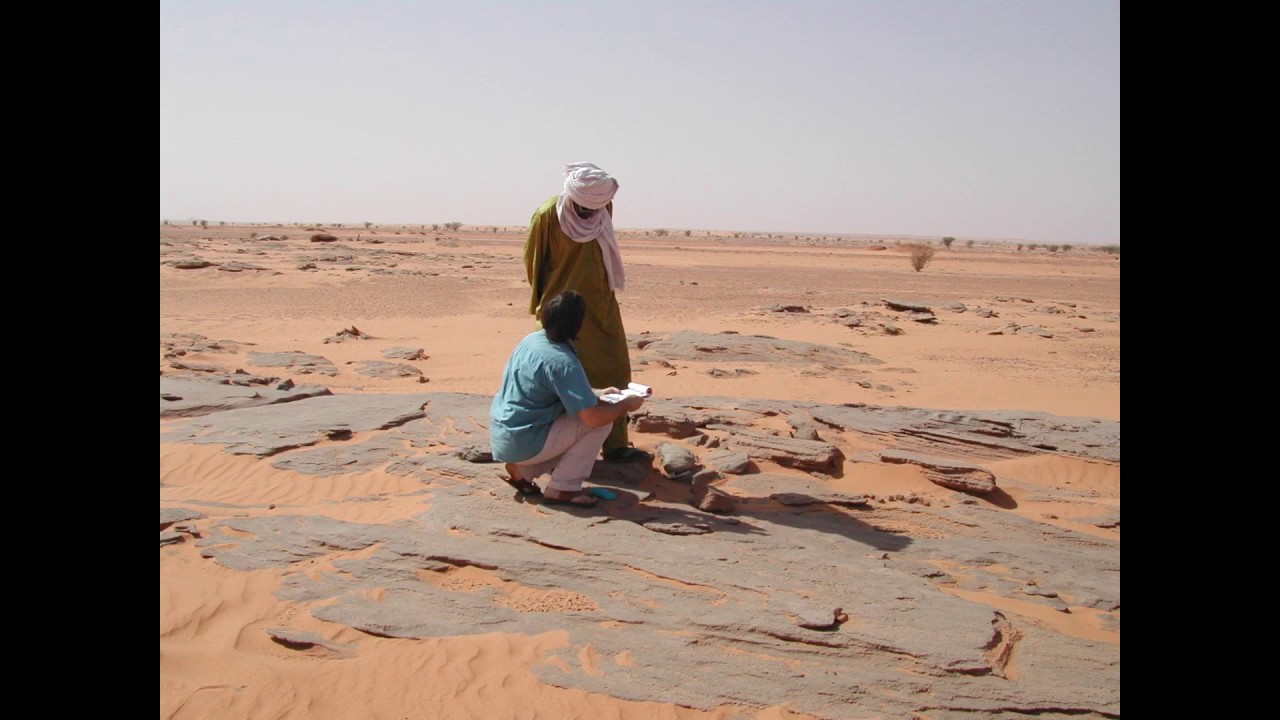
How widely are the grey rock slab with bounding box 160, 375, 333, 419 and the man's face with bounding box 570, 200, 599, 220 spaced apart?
12.3 ft

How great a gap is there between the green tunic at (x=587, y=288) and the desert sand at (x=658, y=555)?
2.08 feet

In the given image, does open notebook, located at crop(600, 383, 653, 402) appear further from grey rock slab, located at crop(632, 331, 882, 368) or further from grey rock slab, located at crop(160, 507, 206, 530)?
grey rock slab, located at crop(632, 331, 882, 368)

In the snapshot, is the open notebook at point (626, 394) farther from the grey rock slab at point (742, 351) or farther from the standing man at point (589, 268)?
the grey rock slab at point (742, 351)

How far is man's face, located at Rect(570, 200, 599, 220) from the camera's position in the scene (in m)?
5.18

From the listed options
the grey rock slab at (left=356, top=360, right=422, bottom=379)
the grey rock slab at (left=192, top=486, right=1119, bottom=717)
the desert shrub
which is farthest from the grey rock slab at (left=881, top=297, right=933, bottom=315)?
the desert shrub

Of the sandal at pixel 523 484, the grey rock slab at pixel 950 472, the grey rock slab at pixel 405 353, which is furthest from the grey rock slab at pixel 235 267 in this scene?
the grey rock slab at pixel 950 472

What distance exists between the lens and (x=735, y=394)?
9.09 m

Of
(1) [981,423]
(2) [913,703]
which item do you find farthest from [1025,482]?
(2) [913,703]

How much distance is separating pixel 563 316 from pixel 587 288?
727 mm

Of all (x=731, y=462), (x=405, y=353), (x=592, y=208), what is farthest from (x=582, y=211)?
(x=405, y=353)

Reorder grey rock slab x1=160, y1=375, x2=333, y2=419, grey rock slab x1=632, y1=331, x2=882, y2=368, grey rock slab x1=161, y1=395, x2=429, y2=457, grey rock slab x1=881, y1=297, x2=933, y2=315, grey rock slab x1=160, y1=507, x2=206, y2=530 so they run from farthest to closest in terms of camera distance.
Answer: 1. grey rock slab x1=881, y1=297, x2=933, y2=315
2. grey rock slab x1=632, y1=331, x2=882, y2=368
3. grey rock slab x1=160, y1=375, x2=333, y2=419
4. grey rock slab x1=161, y1=395, x2=429, y2=457
5. grey rock slab x1=160, y1=507, x2=206, y2=530

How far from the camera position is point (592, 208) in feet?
16.8
